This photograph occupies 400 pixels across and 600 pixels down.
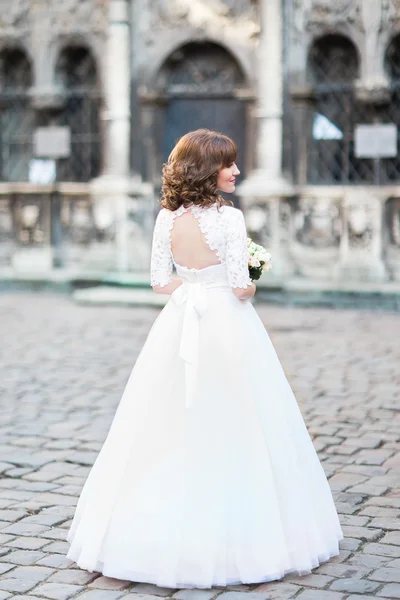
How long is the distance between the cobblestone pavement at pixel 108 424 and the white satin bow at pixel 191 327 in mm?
784

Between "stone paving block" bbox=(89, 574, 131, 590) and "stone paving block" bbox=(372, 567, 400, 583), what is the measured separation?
0.96 meters

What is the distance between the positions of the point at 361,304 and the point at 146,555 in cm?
986

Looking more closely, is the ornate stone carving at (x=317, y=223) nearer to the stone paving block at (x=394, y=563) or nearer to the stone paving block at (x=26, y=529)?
the stone paving block at (x=26, y=529)

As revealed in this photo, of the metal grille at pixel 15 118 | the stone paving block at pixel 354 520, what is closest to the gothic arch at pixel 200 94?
the metal grille at pixel 15 118

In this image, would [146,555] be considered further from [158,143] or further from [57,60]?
[57,60]

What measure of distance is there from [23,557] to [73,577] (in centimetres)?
36

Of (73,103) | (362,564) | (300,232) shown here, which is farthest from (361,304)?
(362,564)

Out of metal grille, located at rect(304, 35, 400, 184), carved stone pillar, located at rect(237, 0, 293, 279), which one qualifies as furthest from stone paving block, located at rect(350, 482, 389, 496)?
metal grille, located at rect(304, 35, 400, 184)

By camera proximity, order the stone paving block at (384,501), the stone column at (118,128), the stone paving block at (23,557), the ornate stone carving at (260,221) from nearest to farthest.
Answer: the stone paving block at (23,557) → the stone paving block at (384,501) → the ornate stone carving at (260,221) → the stone column at (118,128)

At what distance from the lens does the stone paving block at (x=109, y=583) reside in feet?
13.6

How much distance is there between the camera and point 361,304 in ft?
44.9

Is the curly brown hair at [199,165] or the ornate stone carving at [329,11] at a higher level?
the ornate stone carving at [329,11]

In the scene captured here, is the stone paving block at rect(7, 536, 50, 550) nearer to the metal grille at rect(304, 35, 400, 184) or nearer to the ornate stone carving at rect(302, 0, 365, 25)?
the metal grille at rect(304, 35, 400, 184)

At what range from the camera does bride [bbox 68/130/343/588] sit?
4086mm
